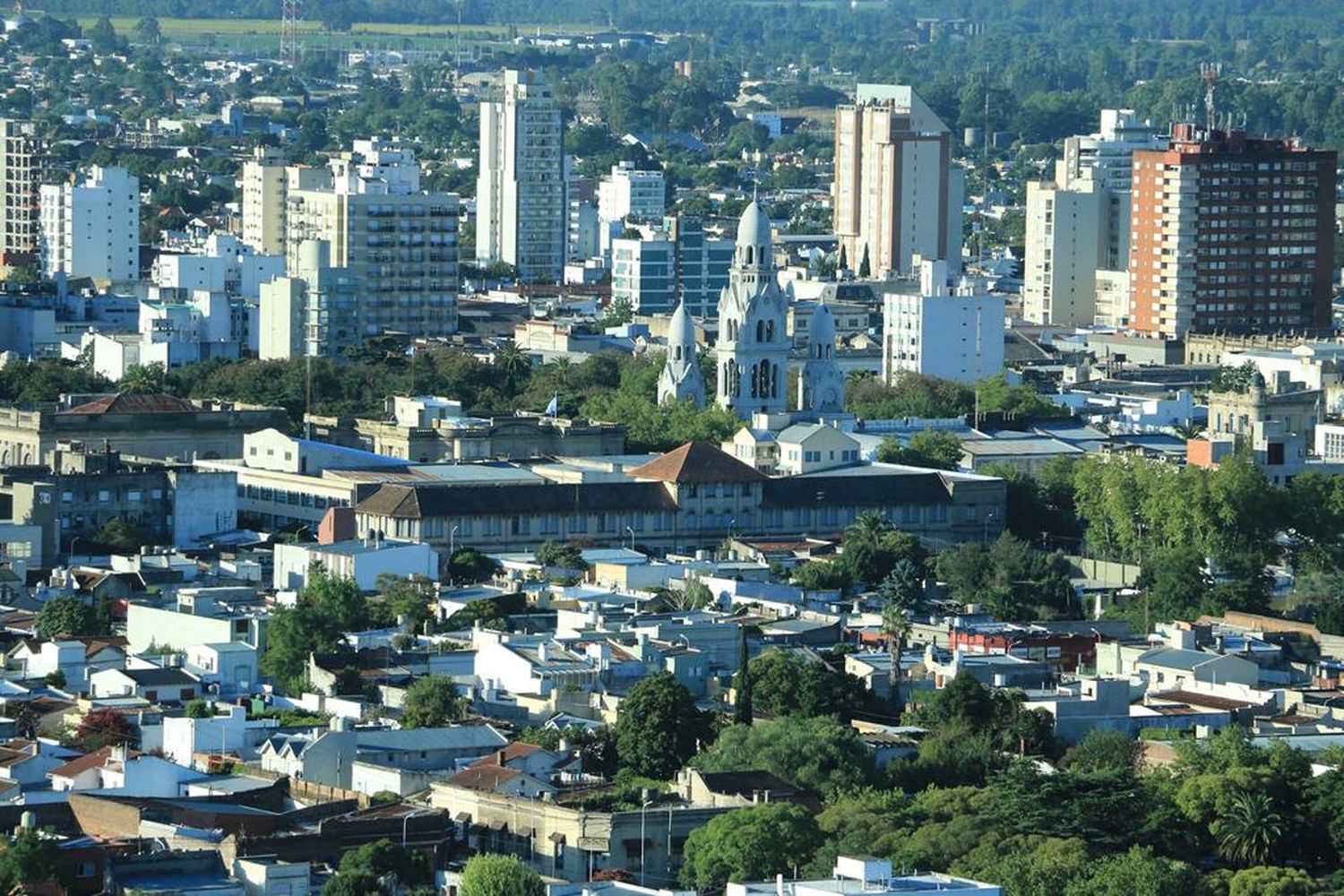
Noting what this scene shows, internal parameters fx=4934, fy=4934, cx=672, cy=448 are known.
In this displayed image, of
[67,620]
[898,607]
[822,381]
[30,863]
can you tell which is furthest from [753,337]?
[30,863]

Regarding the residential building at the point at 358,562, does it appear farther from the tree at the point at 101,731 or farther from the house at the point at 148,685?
the tree at the point at 101,731

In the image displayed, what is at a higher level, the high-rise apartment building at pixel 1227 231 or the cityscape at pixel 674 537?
the high-rise apartment building at pixel 1227 231

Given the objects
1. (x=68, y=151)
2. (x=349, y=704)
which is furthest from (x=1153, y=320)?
(x=349, y=704)

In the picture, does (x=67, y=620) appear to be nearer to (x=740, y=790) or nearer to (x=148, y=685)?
(x=148, y=685)

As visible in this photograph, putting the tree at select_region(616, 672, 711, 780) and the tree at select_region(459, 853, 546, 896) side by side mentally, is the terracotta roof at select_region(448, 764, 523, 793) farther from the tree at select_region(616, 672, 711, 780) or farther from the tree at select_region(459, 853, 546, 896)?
the tree at select_region(459, 853, 546, 896)

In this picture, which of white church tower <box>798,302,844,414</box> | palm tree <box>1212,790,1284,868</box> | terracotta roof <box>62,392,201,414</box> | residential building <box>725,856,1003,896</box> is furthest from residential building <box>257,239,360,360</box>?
residential building <box>725,856,1003,896</box>

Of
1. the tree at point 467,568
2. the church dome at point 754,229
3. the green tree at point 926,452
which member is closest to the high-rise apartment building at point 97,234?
the church dome at point 754,229
